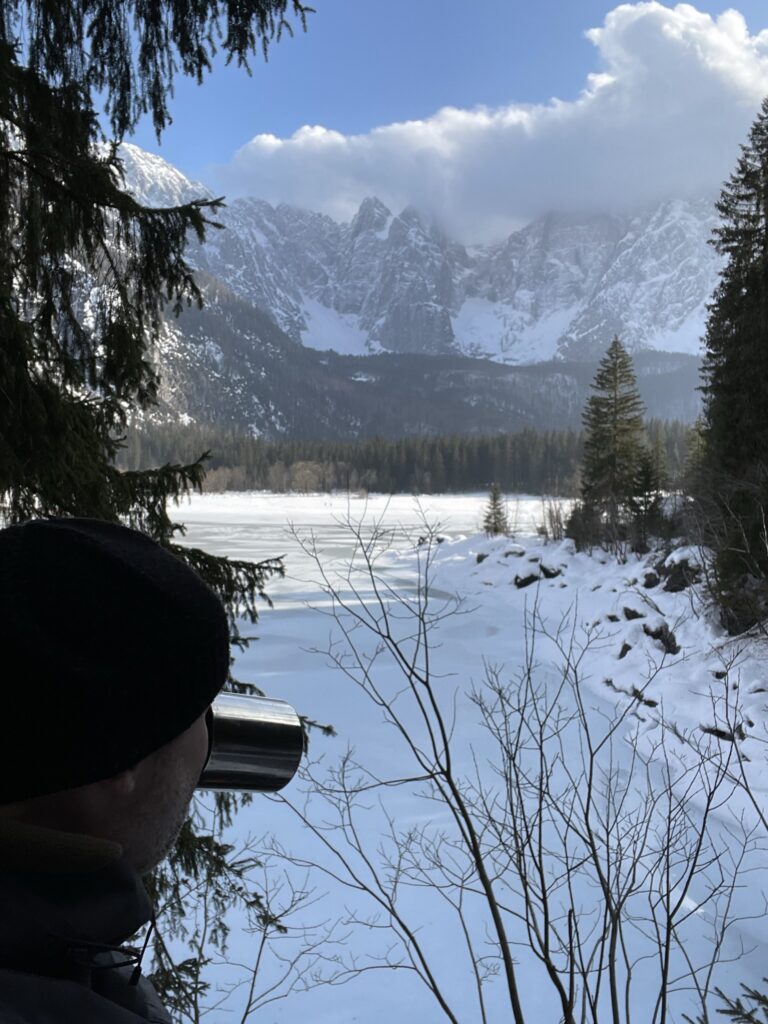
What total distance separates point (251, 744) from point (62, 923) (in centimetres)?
33

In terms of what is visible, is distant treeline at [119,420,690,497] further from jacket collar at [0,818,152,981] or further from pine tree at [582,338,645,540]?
jacket collar at [0,818,152,981]

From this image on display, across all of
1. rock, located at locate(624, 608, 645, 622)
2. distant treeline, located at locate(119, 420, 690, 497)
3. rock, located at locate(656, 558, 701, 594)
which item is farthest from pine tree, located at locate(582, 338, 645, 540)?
distant treeline, located at locate(119, 420, 690, 497)

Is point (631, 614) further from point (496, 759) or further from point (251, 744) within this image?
point (251, 744)

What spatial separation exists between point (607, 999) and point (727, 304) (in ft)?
59.9

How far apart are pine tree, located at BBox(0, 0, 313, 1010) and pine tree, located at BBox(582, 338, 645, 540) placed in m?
28.8

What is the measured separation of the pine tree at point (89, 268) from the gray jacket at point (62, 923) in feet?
7.24

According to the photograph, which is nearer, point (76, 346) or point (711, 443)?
point (76, 346)

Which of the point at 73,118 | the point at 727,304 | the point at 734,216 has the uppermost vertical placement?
the point at 734,216

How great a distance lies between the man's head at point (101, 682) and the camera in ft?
1.91

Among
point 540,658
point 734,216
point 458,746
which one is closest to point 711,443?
point 734,216

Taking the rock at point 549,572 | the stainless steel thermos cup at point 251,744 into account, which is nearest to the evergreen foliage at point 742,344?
the rock at point 549,572

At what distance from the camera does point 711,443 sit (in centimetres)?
2011

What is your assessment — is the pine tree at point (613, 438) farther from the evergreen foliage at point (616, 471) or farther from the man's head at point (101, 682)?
the man's head at point (101, 682)

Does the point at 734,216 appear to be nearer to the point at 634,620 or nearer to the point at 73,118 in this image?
the point at 634,620
